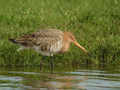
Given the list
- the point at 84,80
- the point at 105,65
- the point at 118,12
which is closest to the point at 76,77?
the point at 84,80

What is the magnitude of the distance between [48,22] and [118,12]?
2.54 meters

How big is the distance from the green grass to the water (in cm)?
81

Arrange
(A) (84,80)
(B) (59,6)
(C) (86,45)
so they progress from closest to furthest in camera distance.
Answer: 1. (A) (84,80)
2. (C) (86,45)
3. (B) (59,6)

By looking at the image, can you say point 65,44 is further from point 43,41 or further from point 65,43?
point 43,41

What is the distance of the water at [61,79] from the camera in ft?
41.8

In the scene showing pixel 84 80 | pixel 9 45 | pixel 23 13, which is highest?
pixel 23 13

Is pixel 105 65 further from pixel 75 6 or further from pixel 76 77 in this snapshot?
pixel 75 6

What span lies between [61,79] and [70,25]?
15.2 feet

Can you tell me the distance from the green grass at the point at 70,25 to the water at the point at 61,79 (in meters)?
0.81

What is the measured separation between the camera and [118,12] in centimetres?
1927

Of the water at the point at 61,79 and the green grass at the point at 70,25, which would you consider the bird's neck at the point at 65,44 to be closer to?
the green grass at the point at 70,25

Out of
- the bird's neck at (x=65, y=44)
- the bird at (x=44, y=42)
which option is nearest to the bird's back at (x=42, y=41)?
the bird at (x=44, y=42)

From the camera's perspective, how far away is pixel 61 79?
13.9 metres

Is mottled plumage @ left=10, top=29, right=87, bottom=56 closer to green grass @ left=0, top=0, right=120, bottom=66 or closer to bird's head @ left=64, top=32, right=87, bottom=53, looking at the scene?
green grass @ left=0, top=0, right=120, bottom=66
